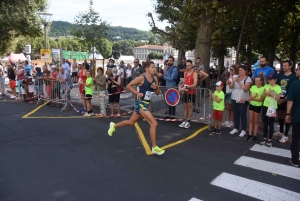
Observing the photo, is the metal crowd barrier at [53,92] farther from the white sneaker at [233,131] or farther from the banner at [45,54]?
the banner at [45,54]

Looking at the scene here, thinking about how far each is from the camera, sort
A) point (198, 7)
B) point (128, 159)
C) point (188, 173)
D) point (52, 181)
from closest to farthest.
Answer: point (52, 181) → point (188, 173) → point (128, 159) → point (198, 7)

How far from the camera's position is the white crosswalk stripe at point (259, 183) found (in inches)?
172

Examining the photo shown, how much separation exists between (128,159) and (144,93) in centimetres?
148

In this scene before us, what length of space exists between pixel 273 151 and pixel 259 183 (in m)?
2.02

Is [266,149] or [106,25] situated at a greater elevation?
[106,25]

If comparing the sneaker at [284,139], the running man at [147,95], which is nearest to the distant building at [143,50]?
the sneaker at [284,139]

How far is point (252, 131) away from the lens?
24.3 feet

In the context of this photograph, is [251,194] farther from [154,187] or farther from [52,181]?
[52,181]

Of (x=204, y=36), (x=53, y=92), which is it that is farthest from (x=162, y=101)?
(x=53, y=92)

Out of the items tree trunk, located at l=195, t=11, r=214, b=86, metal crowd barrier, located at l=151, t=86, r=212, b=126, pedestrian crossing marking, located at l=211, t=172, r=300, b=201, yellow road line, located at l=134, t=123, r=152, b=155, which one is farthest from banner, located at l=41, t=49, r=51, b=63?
pedestrian crossing marking, located at l=211, t=172, r=300, b=201

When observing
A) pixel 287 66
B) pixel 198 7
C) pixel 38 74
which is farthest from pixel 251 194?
pixel 38 74

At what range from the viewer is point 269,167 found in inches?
218

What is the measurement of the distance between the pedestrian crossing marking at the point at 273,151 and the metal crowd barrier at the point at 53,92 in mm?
7783

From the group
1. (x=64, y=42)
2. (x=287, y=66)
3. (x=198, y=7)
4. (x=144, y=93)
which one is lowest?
(x=144, y=93)
